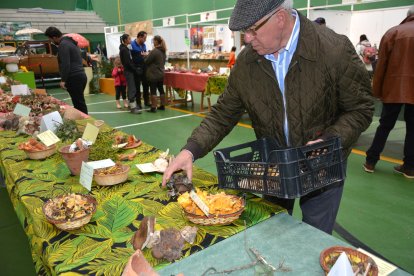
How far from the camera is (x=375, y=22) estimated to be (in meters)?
8.75

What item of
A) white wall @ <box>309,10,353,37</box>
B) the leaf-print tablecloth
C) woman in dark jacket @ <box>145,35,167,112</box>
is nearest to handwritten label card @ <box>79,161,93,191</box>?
the leaf-print tablecloth

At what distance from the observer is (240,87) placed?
58.2 inches

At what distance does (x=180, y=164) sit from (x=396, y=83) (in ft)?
9.31

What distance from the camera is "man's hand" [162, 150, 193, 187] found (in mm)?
1415

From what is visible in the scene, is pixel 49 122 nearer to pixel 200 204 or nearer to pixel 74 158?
pixel 74 158

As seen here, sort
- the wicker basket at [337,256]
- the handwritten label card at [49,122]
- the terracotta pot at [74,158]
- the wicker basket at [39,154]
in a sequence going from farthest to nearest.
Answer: the handwritten label card at [49,122], the wicker basket at [39,154], the terracotta pot at [74,158], the wicker basket at [337,256]

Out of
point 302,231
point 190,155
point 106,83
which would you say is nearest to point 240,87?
point 190,155

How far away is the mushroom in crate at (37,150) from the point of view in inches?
80.9

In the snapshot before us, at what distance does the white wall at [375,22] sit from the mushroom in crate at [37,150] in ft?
29.4

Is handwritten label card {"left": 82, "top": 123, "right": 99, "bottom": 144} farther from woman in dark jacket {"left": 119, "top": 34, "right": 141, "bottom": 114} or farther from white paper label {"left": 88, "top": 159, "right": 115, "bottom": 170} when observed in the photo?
woman in dark jacket {"left": 119, "top": 34, "right": 141, "bottom": 114}

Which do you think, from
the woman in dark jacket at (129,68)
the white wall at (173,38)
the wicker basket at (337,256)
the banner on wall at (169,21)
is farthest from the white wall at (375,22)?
the wicker basket at (337,256)

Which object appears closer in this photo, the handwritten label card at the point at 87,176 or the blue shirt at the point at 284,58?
the blue shirt at the point at 284,58

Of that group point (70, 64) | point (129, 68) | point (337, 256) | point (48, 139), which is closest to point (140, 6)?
point (129, 68)

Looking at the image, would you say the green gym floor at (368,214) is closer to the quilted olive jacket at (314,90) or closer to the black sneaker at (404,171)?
the black sneaker at (404,171)
